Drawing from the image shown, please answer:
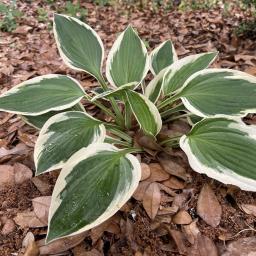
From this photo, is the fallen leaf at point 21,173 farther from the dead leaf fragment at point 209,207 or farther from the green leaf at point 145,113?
the dead leaf fragment at point 209,207

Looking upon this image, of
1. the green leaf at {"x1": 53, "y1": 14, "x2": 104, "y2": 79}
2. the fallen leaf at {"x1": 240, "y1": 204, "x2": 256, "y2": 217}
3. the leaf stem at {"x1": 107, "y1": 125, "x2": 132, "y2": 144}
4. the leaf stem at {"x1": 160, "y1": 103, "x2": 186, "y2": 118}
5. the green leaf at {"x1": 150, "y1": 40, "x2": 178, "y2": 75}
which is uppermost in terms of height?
the green leaf at {"x1": 53, "y1": 14, "x2": 104, "y2": 79}

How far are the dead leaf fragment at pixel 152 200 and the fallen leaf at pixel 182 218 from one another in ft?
0.25

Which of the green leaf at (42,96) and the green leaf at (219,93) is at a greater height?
the green leaf at (219,93)

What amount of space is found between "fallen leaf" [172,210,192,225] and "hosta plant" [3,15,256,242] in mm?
226

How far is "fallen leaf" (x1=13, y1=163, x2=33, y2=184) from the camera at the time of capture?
5.22 feet

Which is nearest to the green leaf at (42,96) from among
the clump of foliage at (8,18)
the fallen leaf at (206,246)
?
the fallen leaf at (206,246)

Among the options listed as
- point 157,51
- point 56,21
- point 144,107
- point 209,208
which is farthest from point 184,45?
point 209,208

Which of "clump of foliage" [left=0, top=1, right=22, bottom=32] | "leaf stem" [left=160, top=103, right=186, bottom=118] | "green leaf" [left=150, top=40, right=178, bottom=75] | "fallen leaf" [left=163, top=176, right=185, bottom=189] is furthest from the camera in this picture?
"clump of foliage" [left=0, top=1, right=22, bottom=32]

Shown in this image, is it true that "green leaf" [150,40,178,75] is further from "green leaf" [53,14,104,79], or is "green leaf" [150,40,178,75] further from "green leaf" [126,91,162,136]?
"green leaf" [126,91,162,136]

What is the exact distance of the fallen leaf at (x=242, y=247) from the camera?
128 centimetres

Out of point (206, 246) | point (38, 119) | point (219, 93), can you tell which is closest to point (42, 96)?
point (38, 119)

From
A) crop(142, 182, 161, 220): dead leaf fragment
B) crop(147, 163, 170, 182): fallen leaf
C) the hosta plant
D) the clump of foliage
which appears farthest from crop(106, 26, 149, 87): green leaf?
the clump of foliage

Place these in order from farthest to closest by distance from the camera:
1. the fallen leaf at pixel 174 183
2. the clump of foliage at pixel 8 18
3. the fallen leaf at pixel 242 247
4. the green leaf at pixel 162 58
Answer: the clump of foliage at pixel 8 18 < the green leaf at pixel 162 58 < the fallen leaf at pixel 174 183 < the fallen leaf at pixel 242 247

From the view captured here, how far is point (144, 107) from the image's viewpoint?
4.91ft
